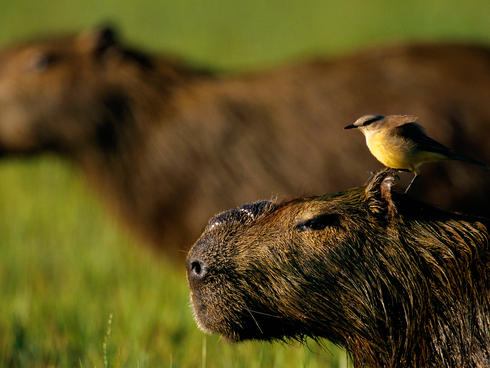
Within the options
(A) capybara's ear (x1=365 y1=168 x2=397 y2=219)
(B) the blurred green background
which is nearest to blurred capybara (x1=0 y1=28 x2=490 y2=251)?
(B) the blurred green background

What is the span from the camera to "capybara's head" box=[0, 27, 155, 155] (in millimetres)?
5453

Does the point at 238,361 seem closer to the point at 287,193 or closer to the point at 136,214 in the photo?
the point at 287,193

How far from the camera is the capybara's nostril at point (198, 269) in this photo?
2.09 meters

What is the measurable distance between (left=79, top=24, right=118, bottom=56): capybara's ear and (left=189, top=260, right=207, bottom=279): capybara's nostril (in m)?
3.71

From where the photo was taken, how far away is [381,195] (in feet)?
6.89

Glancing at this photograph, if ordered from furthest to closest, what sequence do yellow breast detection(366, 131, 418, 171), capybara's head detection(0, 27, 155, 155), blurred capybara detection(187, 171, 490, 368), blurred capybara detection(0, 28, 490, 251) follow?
capybara's head detection(0, 27, 155, 155)
blurred capybara detection(0, 28, 490, 251)
blurred capybara detection(187, 171, 490, 368)
yellow breast detection(366, 131, 418, 171)

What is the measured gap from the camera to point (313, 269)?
82.2 inches

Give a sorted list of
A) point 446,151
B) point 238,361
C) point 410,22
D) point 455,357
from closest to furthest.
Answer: point 446,151
point 455,357
point 238,361
point 410,22

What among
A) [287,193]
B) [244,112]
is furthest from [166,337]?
[244,112]

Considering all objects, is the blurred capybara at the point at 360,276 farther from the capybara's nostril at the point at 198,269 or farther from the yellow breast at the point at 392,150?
the yellow breast at the point at 392,150

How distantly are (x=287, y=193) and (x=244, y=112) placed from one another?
668mm

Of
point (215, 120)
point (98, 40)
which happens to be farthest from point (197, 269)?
point (98, 40)

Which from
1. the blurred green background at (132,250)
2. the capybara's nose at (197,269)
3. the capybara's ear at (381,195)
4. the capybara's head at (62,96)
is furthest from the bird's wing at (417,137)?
the capybara's head at (62,96)

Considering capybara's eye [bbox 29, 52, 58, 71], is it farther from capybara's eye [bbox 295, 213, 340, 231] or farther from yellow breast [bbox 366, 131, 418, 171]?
yellow breast [bbox 366, 131, 418, 171]
